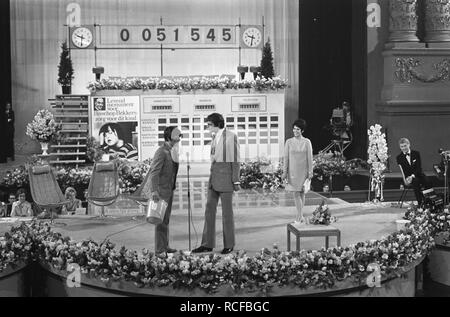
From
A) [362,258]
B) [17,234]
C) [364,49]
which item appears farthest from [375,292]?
[364,49]

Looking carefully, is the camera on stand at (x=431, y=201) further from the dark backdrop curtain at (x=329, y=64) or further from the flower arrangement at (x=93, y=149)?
the dark backdrop curtain at (x=329, y=64)

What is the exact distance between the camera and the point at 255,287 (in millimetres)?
8344

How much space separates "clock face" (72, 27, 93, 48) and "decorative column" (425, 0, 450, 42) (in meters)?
9.07

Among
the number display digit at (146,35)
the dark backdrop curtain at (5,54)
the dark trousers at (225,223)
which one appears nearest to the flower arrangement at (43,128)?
the dark backdrop curtain at (5,54)

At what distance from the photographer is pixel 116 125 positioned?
17.7 meters

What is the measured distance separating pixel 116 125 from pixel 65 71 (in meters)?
4.35

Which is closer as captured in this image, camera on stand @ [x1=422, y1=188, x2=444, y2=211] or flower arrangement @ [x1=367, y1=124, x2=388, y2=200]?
camera on stand @ [x1=422, y1=188, x2=444, y2=211]

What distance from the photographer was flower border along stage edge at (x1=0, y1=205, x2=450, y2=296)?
27.3 feet

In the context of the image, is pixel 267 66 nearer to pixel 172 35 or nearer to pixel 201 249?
pixel 172 35

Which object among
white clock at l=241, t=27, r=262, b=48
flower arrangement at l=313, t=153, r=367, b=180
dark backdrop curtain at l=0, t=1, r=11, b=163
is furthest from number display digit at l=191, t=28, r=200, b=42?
flower arrangement at l=313, t=153, r=367, b=180

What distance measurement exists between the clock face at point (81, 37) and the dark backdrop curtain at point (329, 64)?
5925 mm

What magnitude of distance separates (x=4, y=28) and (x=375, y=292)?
16.2m

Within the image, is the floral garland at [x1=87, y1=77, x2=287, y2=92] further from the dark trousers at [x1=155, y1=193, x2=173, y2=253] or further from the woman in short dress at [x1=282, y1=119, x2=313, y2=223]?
the dark trousers at [x1=155, y1=193, x2=173, y2=253]

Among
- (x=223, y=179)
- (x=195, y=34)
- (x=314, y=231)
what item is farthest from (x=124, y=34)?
(x=314, y=231)
